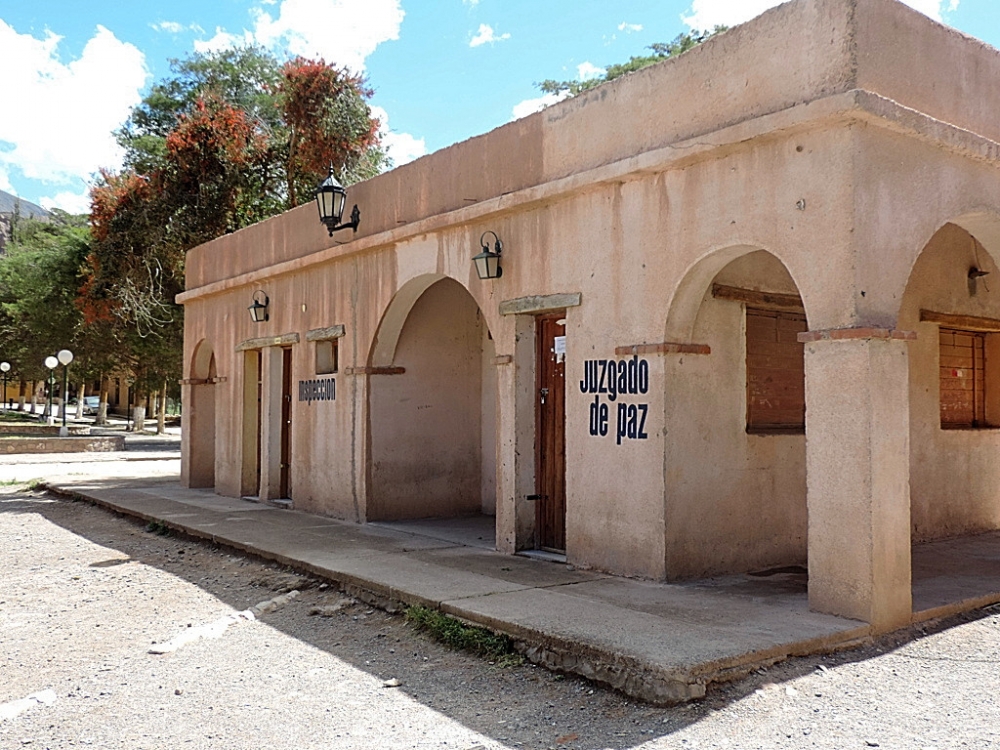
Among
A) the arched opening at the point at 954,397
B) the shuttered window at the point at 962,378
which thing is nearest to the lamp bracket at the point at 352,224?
the arched opening at the point at 954,397

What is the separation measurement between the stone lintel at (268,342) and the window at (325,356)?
0.51 meters

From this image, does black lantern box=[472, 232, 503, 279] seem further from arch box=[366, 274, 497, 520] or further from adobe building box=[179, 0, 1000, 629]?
arch box=[366, 274, 497, 520]

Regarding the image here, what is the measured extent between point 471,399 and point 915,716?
7322mm

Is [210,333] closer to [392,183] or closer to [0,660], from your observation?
[392,183]

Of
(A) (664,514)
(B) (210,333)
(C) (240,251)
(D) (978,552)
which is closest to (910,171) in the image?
(A) (664,514)

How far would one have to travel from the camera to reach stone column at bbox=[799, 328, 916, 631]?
547 cm

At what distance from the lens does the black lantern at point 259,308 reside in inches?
494

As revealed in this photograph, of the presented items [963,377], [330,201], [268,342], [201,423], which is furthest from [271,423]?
[963,377]

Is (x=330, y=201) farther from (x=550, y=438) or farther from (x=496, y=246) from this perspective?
(x=550, y=438)

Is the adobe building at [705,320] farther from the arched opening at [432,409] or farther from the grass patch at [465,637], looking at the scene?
the grass patch at [465,637]

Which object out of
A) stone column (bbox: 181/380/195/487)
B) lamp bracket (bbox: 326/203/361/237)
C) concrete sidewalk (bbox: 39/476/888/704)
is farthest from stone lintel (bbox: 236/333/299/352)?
concrete sidewalk (bbox: 39/476/888/704)

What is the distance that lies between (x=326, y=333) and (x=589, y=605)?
20.2 feet

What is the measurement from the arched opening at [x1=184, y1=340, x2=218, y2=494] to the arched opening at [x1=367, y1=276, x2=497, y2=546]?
18.5 feet

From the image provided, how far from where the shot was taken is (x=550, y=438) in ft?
27.2
